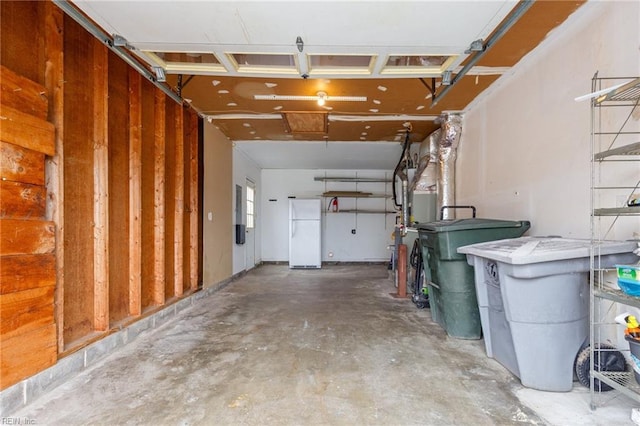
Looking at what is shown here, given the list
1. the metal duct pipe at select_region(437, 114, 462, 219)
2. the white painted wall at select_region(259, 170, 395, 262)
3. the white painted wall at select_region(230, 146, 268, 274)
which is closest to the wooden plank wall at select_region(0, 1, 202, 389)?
the white painted wall at select_region(230, 146, 268, 274)

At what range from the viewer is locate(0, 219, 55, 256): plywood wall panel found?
174 cm

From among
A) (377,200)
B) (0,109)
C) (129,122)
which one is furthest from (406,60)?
(377,200)

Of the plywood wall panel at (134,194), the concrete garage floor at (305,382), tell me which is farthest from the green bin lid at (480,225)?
the plywood wall panel at (134,194)

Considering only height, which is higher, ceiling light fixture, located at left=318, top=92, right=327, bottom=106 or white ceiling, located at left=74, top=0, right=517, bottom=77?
ceiling light fixture, located at left=318, top=92, right=327, bottom=106

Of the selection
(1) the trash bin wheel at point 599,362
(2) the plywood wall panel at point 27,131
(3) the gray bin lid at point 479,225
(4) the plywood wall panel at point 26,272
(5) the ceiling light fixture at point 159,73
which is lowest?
(1) the trash bin wheel at point 599,362

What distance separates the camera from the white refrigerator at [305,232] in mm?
7535

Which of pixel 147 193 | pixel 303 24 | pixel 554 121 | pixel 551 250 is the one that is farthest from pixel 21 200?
pixel 554 121

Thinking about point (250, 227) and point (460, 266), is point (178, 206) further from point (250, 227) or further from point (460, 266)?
point (250, 227)

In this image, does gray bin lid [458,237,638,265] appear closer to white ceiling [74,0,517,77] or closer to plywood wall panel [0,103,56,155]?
white ceiling [74,0,517,77]

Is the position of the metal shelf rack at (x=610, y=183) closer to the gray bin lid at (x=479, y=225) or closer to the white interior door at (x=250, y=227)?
the gray bin lid at (x=479, y=225)

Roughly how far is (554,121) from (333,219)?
6.05 meters

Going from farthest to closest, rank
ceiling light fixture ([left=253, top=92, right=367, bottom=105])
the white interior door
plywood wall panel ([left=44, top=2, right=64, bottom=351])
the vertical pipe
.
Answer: the white interior door < the vertical pipe < ceiling light fixture ([left=253, top=92, right=367, bottom=105]) < plywood wall panel ([left=44, top=2, right=64, bottom=351])

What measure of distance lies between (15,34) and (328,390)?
9.54 feet

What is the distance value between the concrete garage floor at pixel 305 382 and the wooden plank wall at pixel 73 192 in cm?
39
